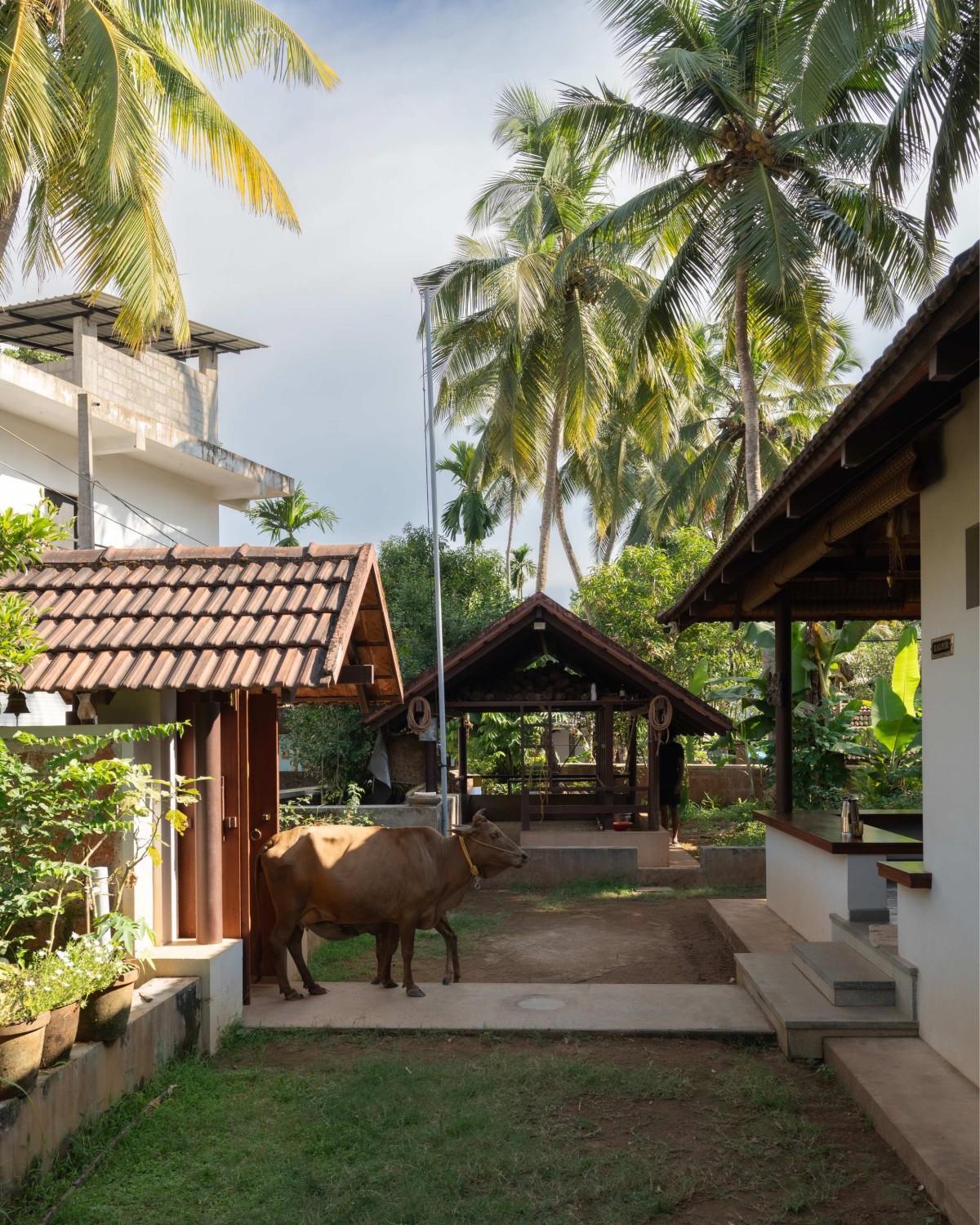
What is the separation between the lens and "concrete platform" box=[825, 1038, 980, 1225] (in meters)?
4.28

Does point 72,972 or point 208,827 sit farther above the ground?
point 208,827

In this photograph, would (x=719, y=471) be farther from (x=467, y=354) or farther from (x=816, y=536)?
(x=816, y=536)

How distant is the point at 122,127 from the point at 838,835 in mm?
8795

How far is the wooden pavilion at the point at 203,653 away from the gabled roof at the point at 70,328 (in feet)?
29.7

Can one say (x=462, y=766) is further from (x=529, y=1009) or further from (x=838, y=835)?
(x=529, y=1009)

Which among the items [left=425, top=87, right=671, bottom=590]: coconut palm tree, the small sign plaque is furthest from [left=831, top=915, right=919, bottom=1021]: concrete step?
[left=425, top=87, right=671, bottom=590]: coconut palm tree

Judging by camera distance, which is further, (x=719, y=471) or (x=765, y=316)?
(x=719, y=471)

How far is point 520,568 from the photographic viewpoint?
→ 41.9 meters

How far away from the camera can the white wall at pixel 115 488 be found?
14.9 meters

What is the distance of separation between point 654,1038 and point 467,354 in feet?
58.3

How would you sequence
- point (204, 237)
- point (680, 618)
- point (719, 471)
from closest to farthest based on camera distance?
point (680, 618)
point (204, 237)
point (719, 471)

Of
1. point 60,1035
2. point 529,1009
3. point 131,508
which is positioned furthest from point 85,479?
point 60,1035

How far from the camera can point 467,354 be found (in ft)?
73.8

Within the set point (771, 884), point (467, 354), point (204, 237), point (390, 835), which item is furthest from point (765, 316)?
point (390, 835)
